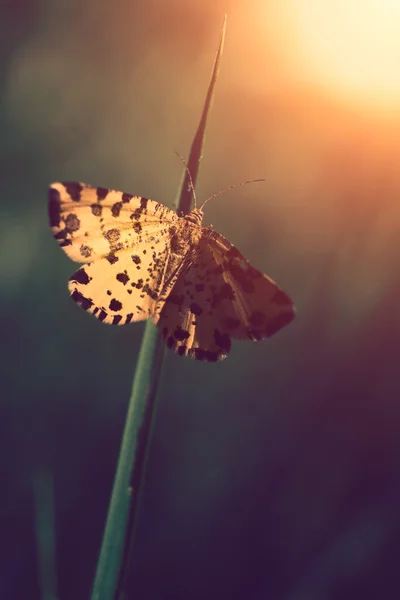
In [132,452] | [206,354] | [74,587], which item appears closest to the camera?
[132,452]

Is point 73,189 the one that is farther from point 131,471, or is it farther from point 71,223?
point 131,471

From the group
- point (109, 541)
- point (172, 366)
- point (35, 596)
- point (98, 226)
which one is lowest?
point (35, 596)

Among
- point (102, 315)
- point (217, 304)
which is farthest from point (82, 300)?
point (217, 304)

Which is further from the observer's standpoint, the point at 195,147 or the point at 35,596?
the point at 35,596

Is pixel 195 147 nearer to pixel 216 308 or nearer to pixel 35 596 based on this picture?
pixel 216 308

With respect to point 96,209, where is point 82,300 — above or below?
below

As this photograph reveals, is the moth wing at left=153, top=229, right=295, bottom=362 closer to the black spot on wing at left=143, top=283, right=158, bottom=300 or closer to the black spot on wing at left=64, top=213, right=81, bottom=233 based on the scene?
the black spot on wing at left=143, top=283, right=158, bottom=300

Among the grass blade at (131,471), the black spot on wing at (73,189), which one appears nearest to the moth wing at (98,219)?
the black spot on wing at (73,189)

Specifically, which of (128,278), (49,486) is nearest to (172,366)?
(128,278)
